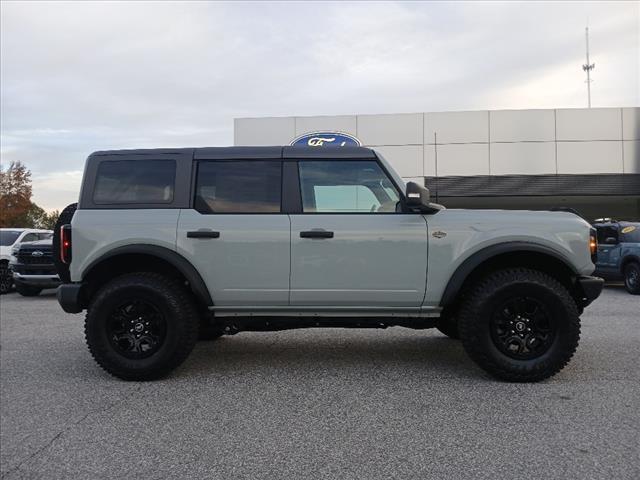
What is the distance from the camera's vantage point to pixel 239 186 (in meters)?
4.98

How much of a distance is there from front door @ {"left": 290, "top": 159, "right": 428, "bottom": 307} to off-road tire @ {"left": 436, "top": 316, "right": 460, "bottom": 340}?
689 mm

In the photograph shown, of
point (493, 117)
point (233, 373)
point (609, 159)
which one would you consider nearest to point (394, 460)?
point (233, 373)

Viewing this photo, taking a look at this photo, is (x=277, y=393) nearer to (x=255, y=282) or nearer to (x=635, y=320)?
(x=255, y=282)

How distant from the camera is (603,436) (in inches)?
137

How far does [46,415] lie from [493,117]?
65.9 ft

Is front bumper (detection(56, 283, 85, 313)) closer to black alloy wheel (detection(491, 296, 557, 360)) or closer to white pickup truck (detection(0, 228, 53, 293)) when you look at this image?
black alloy wheel (detection(491, 296, 557, 360))

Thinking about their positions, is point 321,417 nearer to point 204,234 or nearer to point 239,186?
point 204,234

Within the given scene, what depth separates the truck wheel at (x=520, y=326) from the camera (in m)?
4.60

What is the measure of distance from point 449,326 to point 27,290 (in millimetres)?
10786

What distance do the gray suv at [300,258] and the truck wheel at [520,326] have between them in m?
0.01

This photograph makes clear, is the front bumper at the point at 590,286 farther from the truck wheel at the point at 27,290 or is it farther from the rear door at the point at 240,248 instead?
the truck wheel at the point at 27,290

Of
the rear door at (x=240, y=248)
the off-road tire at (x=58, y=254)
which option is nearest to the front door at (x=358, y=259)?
the rear door at (x=240, y=248)

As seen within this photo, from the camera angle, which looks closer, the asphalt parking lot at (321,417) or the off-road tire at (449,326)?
the asphalt parking lot at (321,417)

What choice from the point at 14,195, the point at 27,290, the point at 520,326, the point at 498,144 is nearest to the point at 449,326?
the point at 520,326
